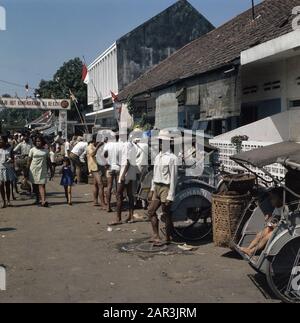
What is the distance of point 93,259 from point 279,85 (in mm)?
6367

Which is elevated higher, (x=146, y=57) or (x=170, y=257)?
(x=146, y=57)

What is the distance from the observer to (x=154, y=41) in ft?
102

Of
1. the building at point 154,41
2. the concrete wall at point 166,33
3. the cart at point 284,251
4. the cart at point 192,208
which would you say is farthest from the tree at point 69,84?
the cart at point 284,251

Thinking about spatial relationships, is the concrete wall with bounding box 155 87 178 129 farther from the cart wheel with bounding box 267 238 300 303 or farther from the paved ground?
the cart wheel with bounding box 267 238 300 303

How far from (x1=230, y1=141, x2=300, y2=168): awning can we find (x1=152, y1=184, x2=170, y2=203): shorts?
1723mm

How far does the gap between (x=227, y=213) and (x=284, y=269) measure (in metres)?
2.01

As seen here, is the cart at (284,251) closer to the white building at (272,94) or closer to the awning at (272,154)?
the awning at (272,154)

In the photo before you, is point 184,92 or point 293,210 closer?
point 293,210

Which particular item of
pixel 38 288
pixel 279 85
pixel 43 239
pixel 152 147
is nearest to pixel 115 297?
pixel 38 288

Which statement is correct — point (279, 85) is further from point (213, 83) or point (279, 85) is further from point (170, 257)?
point (170, 257)

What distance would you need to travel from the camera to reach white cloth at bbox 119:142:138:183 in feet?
31.7

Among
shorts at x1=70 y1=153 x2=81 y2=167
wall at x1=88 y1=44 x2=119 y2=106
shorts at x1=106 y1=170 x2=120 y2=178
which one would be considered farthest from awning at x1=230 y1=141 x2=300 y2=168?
wall at x1=88 y1=44 x2=119 y2=106

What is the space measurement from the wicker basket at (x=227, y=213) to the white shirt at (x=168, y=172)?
2.14 feet

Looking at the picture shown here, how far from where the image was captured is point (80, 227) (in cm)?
970
